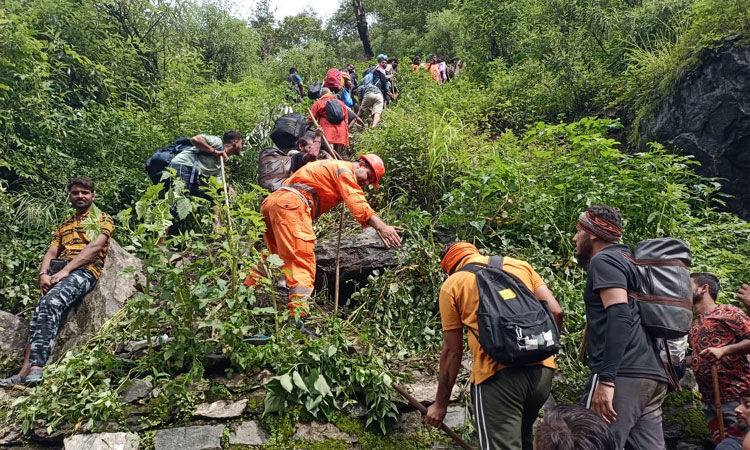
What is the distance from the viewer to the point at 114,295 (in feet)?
16.4

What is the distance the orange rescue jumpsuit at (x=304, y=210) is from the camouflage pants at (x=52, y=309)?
1.93m

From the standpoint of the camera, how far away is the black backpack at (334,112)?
782 cm

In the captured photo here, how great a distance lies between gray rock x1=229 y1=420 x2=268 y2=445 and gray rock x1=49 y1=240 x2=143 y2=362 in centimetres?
198

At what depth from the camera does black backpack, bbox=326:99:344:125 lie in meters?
7.82

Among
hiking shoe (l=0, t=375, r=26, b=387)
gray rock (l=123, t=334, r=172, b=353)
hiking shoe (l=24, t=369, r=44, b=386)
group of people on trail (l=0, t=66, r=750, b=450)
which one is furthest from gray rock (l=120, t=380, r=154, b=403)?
hiking shoe (l=0, t=375, r=26, b=387)

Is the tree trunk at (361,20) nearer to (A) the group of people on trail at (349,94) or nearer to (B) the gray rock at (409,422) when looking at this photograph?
(A) the group of people on trail at (349,94)

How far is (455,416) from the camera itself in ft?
13.1

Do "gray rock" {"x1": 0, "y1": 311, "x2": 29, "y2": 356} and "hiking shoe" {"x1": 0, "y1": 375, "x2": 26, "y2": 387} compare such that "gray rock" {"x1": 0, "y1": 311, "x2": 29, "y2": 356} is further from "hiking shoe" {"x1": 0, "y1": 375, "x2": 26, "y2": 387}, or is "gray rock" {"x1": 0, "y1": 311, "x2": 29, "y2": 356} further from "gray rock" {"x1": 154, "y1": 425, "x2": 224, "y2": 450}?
"gray rock" {"x1": 154, "y1": 425, "x2": 224, "y2": 450}

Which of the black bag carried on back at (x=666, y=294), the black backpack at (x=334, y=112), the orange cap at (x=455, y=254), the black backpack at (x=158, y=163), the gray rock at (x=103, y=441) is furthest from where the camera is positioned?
the black backpack at (x=334, y=112)

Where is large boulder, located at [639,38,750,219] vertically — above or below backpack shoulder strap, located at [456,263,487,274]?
above

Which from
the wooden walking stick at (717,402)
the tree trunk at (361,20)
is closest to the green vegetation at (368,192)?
A: the wooden walking stick at (717,402)

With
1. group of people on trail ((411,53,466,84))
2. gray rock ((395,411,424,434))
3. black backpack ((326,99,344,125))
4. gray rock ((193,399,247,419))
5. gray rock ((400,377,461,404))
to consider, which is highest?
group of people on trail ((411,53,466,84))

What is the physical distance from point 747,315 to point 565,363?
146 centimetres

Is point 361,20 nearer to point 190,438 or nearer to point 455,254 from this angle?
point 455,254
